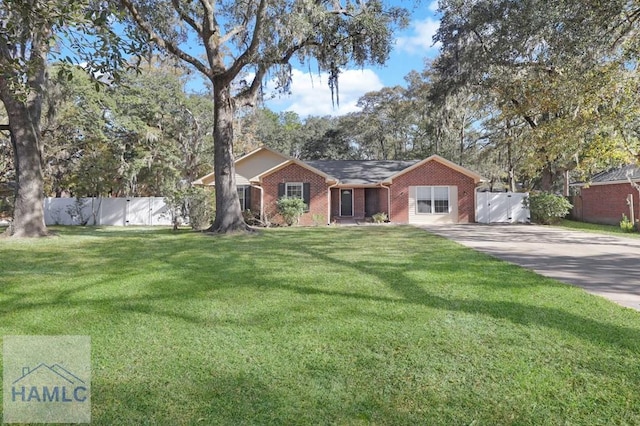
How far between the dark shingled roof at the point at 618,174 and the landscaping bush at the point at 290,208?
48.4 feet

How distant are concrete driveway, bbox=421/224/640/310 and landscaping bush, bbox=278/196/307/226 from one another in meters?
9.04

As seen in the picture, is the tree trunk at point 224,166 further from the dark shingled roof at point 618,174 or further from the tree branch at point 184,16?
the dark shingled roof at point 618,174

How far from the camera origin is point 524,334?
12.1 ft

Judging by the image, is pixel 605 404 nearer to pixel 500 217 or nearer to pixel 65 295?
pixel 65 295

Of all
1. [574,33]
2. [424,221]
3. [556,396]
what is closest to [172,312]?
[556,396]

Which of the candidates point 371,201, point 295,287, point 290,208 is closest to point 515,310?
point 295,287

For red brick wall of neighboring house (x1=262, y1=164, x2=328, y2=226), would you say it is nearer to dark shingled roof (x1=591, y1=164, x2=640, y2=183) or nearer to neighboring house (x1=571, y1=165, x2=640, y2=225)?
neighboring house (x1=571, y1=165, x2=640, y2=225)

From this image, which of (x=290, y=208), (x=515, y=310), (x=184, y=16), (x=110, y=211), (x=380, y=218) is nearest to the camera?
(x=515, y=310)

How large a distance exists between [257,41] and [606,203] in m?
19.5

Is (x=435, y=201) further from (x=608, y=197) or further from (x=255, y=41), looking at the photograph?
(x=255, y=41)

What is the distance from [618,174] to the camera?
66.6 ft

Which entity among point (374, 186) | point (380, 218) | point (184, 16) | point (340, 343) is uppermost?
point (184, 16)

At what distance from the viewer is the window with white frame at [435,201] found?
20.4 m

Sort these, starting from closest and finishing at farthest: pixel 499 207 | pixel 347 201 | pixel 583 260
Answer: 1. pixel 583 260
2. pixel 499 207
3. pixel 347 201
